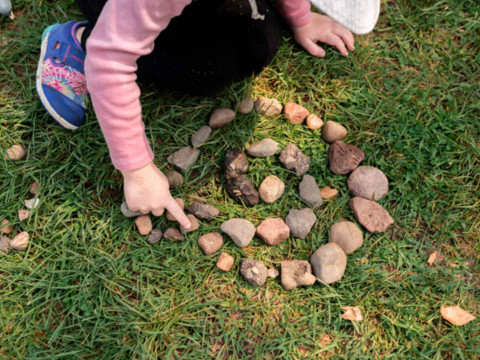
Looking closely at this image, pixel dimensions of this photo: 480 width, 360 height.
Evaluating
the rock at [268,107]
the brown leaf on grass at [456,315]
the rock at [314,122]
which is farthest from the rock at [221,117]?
the brown leaf on grass at [456,315]

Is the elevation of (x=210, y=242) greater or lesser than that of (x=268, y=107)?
lesser

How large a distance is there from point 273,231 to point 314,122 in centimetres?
60

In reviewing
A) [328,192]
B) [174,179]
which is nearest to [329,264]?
[328,192]

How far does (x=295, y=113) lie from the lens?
2.06m

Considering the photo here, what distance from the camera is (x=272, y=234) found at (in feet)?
6.03

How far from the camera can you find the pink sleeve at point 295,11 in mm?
2068

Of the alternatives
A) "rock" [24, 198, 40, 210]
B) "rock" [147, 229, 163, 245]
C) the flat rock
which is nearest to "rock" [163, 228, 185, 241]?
"rock" [147, 229, 163, 245]

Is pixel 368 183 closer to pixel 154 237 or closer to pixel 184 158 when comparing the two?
pixel 184 158

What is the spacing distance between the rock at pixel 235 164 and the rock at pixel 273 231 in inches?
10.4

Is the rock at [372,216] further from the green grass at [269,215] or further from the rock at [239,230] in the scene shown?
the rock at [239,230]

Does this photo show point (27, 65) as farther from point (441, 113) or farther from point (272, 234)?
point (441, 113)

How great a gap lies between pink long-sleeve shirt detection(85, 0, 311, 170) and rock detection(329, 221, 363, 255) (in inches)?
35.9

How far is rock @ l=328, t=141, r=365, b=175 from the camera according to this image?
1.97 metres

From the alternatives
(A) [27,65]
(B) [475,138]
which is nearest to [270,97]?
(B) [475,138]
